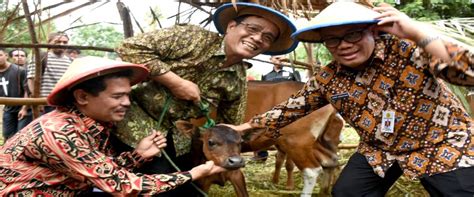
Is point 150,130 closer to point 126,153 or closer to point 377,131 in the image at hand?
point 126,153

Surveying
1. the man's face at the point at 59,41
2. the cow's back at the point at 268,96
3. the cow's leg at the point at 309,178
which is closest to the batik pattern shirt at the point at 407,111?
the cow's leg at the point at 309,178

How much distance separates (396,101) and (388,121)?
117mm

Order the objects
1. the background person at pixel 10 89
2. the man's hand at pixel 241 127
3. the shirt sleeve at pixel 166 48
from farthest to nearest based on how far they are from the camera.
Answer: the background person at pixel 10 89 < the man's hand at pixel 241 127 < the shirt sleeve at pixel 166 48

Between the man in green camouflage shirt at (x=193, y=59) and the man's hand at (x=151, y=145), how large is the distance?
183 millimetres


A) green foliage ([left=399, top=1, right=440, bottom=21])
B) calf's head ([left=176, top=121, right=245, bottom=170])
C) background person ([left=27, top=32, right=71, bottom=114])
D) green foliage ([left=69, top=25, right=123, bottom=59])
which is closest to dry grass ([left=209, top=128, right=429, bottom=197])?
calf's head ([left=176, top=121, right=245, bottom=170])

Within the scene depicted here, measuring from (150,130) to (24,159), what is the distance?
87 centimetres

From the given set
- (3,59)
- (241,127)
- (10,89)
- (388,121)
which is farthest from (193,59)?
(3,59)

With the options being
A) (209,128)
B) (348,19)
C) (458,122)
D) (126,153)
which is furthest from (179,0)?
(458,122)

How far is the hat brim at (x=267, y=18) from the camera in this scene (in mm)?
3369

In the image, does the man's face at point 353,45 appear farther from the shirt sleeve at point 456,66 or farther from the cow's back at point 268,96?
the cow's back at point 268,96

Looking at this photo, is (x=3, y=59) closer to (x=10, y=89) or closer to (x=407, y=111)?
(x=10, y=89)

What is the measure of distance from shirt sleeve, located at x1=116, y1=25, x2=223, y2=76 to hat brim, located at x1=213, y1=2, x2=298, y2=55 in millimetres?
212

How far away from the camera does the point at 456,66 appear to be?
245cm

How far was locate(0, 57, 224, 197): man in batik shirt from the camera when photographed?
2736 millimetres
